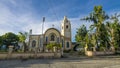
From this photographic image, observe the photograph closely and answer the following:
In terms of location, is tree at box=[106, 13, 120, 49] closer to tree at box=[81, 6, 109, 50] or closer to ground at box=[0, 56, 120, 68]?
tree at box=[81, 6, 109, 50]

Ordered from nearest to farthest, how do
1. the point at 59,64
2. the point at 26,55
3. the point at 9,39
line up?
the point at 59,64 → the point at 26,55 → the point at 9,39

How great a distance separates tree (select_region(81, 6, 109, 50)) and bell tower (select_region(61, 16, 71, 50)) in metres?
15.0

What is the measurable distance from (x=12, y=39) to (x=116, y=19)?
40.1m

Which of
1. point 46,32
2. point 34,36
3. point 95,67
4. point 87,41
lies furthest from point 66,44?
point 95,67

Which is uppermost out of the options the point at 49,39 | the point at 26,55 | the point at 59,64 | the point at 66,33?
the point at 66,33

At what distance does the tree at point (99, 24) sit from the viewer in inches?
1318

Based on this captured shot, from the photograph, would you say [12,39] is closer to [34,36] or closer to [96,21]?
[34,36]

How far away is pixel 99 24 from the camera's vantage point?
33.7 metres

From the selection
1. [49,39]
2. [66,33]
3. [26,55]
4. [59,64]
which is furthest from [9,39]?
[59,64]

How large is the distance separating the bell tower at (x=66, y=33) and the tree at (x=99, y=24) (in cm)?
1496

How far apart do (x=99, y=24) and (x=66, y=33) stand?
17.5 m

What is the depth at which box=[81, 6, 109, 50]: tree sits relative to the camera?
3347 cm

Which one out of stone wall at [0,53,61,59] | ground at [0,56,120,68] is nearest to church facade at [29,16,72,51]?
stone wall at [0,53,61,59]

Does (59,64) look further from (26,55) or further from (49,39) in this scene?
(49,39)
